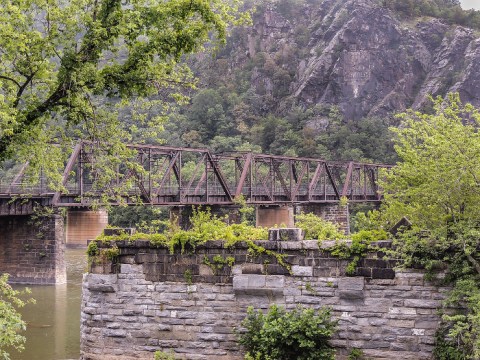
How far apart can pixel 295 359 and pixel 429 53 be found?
105 metres

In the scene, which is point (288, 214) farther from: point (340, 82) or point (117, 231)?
point (340, 82)

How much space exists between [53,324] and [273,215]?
126ft

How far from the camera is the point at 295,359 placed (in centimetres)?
1147

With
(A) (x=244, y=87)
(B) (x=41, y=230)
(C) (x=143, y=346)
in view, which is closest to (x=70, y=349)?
(C) (x=143, y=346)

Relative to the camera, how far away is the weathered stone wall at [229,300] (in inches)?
447

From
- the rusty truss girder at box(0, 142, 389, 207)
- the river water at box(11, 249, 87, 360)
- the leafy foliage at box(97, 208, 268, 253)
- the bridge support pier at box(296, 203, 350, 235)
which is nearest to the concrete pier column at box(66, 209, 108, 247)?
the rusty truss girder at box(0, 142, 389, 207)

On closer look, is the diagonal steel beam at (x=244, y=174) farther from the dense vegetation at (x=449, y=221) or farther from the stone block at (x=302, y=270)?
the stone block at (x=302, y=270)

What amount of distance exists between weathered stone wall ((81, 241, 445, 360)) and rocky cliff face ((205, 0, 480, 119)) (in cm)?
8903

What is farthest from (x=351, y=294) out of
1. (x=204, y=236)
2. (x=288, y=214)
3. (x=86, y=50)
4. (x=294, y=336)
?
(x=288, y=214)

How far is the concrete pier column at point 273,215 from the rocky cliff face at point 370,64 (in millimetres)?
43108

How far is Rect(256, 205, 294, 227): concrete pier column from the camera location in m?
59.0

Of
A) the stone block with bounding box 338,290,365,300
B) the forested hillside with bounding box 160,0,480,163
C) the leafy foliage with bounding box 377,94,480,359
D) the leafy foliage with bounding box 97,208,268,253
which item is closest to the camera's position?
the leafy foliage with bounding box 377,94,480,359

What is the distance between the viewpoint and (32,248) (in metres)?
39.3

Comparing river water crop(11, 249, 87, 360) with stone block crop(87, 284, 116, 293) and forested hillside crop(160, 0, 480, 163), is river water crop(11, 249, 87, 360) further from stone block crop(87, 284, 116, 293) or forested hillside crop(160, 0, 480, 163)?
forested hillside crop(160, 0, 480, 163)
